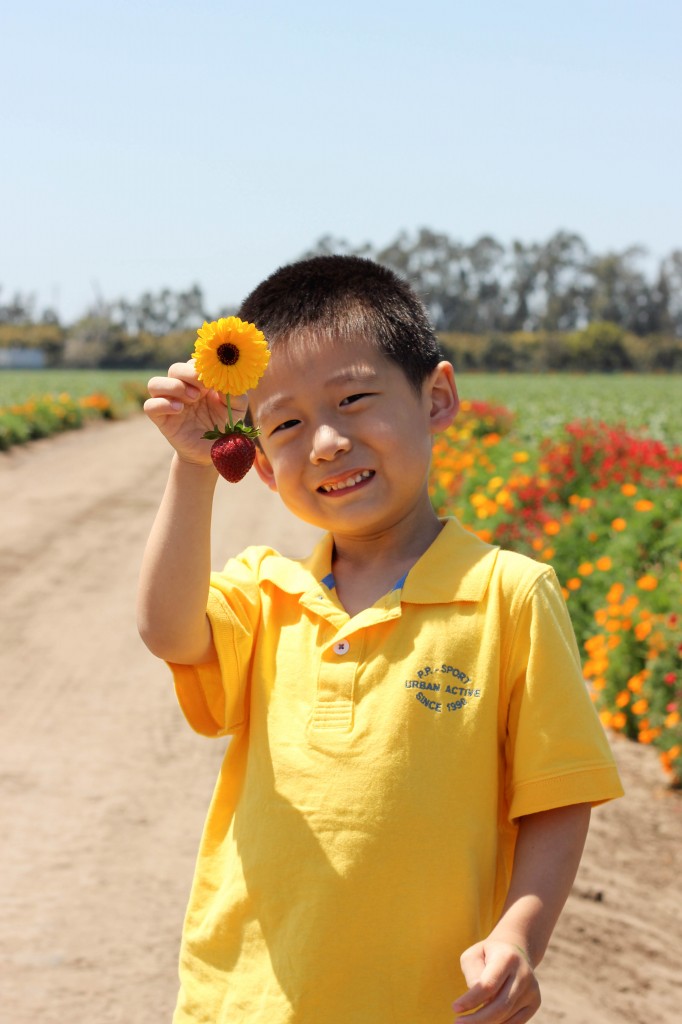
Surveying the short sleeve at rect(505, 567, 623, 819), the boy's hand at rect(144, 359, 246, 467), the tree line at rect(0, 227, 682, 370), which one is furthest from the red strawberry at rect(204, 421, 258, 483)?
the tree line at rect(0, 227, 682, 370)

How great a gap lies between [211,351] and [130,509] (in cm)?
1057

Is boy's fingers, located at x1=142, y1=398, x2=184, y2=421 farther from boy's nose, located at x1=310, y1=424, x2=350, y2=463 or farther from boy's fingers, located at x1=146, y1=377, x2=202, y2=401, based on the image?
boy's nose, located at x1=310, y1=424, x2=350, y2=463

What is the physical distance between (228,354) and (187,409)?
15 cm

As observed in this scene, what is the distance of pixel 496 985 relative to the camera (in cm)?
120

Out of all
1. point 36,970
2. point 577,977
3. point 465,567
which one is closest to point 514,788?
point 465,567

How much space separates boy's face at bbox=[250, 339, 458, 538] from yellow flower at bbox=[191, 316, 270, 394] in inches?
8.4

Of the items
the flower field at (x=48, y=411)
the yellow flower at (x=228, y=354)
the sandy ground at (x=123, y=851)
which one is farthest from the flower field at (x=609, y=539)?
the flower field at (x=48, y=411)

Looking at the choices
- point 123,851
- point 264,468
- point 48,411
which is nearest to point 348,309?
point 264,468

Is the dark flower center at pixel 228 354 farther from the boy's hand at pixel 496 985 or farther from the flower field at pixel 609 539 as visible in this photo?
the flower field at pixel 609 539

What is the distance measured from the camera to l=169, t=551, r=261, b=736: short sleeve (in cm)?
151

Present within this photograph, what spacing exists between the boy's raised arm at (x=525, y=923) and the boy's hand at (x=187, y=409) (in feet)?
2.02

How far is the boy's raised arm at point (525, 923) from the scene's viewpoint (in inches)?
47.2

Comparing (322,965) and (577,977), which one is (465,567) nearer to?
(322,965)

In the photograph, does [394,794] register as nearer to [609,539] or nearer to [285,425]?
[285,425]
